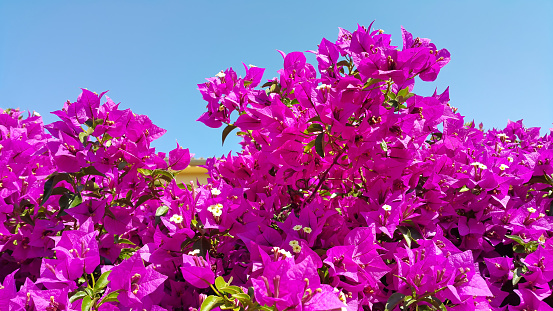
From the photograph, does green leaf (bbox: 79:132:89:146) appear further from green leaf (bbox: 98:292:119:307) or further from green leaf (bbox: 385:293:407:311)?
green leaf (bbox: 385:293:407:311)

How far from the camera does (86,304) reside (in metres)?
1.31

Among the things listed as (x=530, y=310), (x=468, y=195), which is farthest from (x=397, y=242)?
(x=530, y=310)

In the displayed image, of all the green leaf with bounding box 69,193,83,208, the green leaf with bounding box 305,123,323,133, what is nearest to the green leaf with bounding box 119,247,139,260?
the green leaf with bounding box 69,193,83,208

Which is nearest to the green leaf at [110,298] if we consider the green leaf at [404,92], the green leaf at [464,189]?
the green leaf at [404,92]

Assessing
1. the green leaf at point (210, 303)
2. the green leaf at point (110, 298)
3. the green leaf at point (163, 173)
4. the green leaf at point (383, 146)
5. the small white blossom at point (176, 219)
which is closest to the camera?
the green leaf at point (210, 303)

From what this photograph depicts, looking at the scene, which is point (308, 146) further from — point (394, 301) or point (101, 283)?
point (101, 283)

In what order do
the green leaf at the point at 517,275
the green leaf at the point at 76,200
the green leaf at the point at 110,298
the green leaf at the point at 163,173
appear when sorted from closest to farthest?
the green leaf at the point at 110,298, the green leaf at the point at 76,200, the green leaf at the point at 517,275, the green leaf at the point at 163,173

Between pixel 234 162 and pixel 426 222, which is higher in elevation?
Answer: pixel 234 162

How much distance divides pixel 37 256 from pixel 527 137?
3960 mm

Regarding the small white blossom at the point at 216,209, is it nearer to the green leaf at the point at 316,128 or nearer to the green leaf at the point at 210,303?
the green leaf at the point at 210,303

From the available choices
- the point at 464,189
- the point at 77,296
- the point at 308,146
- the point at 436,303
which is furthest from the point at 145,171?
the point at 464,189

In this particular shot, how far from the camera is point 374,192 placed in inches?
70.4

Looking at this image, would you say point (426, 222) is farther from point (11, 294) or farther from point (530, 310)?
point (11, 294)

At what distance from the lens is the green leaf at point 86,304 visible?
4.25 ft
